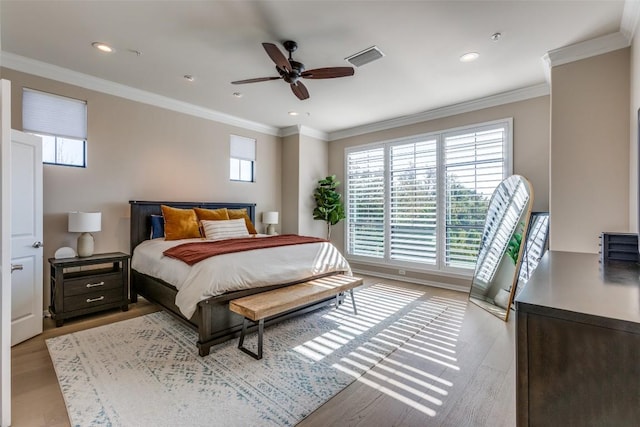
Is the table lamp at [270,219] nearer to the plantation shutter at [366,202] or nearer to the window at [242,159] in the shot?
the window at [242,159]

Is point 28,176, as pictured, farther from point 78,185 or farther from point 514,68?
point 514,68

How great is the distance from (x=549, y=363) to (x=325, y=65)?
330 centimetres

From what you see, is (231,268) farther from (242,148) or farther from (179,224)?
(242,148)

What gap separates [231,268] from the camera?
8.91 feet

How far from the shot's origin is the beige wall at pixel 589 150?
2.70 metres

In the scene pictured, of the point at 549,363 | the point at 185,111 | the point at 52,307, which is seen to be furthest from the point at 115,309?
the point at 549,363

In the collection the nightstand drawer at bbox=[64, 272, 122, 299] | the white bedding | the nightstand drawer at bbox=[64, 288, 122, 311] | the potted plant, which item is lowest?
the nightstand drawer at bbox=[64, 288, 122, 311]

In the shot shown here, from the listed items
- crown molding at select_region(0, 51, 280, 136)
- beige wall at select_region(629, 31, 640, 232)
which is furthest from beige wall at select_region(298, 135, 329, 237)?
beige wall at select_region(629, 31, 640, 232)

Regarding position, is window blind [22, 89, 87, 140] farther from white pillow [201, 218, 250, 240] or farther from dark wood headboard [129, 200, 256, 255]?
white pillow [201, 218, 250, 240]

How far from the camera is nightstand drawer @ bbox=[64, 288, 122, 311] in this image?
10.5 ft

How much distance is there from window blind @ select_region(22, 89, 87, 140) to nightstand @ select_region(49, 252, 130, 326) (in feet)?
4.96

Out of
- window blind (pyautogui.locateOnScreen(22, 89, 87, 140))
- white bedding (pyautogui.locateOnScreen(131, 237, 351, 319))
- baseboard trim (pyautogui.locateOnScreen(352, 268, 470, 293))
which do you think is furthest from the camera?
baseboard trim (pyautogui.locateOnScreen(352, 268, 470, 293))

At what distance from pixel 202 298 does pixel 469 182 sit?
4024mm

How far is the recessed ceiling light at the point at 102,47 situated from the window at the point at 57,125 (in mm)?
1024
